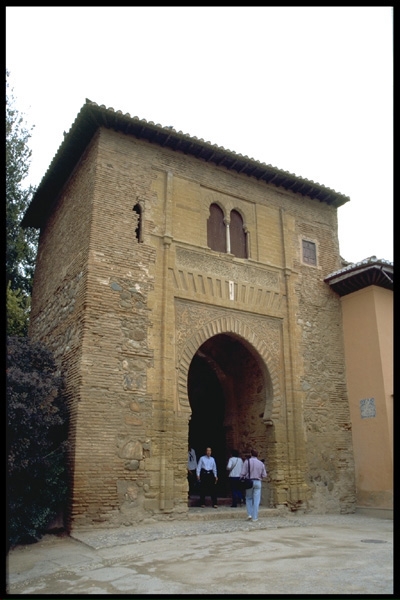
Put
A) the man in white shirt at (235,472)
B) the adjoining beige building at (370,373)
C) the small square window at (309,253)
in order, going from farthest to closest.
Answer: the small square window at (309,253) → the adjoining beige building at (370,373) → the man in white shirt at (235,472)

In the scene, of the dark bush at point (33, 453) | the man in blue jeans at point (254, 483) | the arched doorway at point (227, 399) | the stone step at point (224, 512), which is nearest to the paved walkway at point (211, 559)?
the stone step at point (224, 512)

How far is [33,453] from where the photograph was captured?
29.7 ft

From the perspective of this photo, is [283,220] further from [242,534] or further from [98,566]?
[98,566]

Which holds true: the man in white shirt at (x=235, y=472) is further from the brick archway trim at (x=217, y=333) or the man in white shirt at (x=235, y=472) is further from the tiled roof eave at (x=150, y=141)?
the tiled roof eave at (x=150, y=141)

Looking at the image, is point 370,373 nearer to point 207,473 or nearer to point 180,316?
point 207,473

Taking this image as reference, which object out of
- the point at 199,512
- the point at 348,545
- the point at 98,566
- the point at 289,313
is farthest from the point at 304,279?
the point at 98,566

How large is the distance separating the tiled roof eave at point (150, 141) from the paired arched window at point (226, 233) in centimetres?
123

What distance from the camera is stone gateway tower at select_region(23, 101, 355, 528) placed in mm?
9953

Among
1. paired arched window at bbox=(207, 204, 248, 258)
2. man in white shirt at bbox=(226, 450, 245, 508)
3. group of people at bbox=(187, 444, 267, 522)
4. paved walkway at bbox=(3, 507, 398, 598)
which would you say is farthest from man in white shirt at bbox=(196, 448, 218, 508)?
paired arched window at bbox=(207, 204, 248, 258)

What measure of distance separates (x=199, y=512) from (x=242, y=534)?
1.79 meters

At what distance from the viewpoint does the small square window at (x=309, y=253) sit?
14023 millimetres

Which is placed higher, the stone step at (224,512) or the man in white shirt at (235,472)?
the man in white shirt at (235,472)

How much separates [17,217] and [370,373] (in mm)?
11901

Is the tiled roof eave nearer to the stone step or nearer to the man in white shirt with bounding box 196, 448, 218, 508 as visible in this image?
the man in white shirt with bounding box 196, 448, 218, 508
